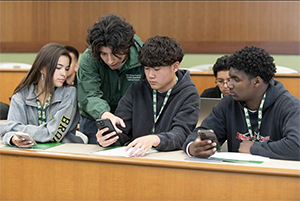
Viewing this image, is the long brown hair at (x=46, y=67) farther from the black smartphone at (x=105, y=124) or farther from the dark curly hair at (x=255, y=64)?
the dark curly hair at (x=255, y=64)

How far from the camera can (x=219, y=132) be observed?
2.00 m

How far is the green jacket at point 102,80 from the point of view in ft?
7.65

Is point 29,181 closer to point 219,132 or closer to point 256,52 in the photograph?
point 219,132

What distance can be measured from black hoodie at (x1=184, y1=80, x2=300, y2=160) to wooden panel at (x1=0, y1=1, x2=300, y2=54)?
3.76 metres

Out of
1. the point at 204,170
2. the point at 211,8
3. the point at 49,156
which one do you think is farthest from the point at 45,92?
the point at 211,8

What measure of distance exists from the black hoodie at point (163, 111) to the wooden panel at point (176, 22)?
3.64m

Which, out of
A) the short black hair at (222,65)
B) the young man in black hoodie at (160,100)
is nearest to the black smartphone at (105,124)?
the young man in black hoodie at (160,100)

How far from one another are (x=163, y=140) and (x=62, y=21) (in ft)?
15.7

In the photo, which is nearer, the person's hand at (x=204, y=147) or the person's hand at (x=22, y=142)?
the person's hand at (x=204, y=147)

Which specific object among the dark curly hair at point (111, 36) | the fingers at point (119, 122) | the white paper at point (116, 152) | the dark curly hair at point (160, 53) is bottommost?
the white paper at point (116, 152)

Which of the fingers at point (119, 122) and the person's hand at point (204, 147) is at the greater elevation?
the fingers at point (119, 122)

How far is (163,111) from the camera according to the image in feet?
6.97

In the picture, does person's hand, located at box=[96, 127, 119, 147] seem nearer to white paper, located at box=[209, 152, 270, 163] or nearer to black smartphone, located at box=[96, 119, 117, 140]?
black smartphone, located at box=[96, 119, 117, 140]

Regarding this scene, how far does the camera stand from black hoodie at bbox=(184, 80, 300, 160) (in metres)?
1.72
